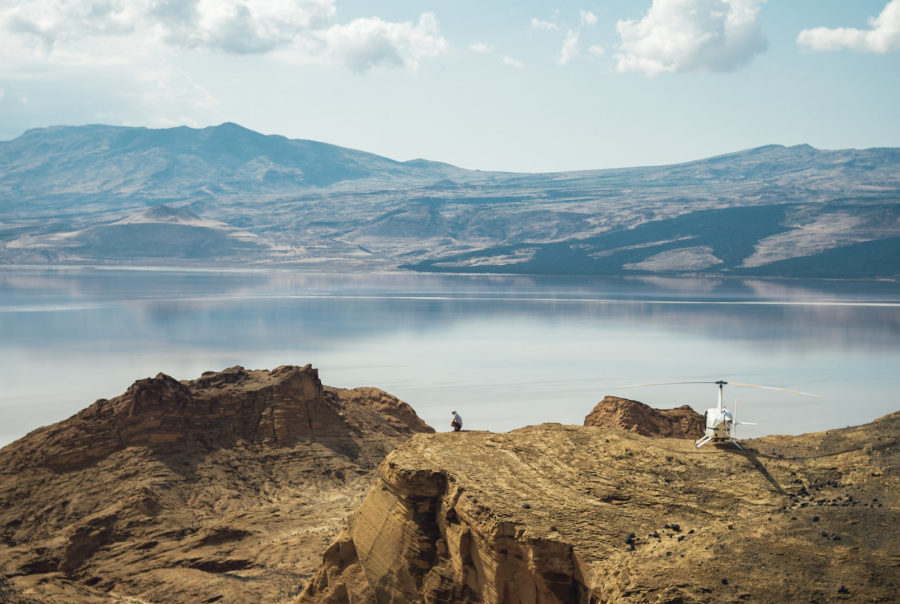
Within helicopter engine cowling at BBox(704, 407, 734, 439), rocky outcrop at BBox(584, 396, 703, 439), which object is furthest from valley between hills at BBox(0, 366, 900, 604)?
rocky outcrop at BBox(584, 396, 703, 439)

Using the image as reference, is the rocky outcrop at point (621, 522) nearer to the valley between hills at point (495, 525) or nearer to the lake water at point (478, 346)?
the valley between hills at point (495, 525)

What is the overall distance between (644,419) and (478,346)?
30.5 meters

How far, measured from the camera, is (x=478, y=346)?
2313 inches

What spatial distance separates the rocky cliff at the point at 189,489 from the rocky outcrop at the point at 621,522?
5.74 meters

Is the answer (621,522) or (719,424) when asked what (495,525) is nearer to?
(621,522)

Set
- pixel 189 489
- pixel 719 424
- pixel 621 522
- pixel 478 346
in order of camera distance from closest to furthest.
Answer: pixel 621 522 < pixel 719 424 < pixel 189 489 < pixel 478 346

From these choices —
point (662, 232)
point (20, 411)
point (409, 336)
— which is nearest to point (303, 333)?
point (409, 336)

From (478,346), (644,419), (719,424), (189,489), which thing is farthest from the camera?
(478,346)

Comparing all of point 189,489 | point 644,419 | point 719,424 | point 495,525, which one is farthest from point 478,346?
point 495,525

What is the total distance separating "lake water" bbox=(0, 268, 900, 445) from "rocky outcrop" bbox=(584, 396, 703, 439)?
546 centimetres

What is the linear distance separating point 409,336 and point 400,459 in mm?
51939

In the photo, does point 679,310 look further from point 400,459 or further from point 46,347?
point 400,459

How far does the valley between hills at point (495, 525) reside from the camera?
886 cm

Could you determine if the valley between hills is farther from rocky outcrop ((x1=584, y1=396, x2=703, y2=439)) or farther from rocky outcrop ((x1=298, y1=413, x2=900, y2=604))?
rocky outcrop ((x1=584, y1=396, x2=703, y2=439))
